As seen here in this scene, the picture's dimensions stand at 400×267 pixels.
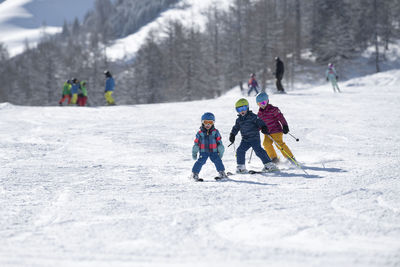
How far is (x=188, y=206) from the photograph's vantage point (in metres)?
3.93

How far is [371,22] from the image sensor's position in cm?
4056

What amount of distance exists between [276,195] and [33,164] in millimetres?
4627

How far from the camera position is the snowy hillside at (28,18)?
132 meters

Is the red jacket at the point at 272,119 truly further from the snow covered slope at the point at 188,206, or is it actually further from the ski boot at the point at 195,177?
the ski boot at the point at 195,177

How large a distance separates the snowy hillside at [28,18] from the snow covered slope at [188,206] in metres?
124

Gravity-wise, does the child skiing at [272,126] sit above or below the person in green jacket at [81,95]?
below

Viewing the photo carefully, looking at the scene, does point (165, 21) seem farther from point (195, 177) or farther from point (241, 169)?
point (195, 177)

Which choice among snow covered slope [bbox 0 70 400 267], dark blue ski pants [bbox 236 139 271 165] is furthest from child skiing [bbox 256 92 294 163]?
dark blue ski pants [bbox 236 139 271 165]

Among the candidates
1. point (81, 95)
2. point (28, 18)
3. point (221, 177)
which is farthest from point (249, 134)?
point (28, 18)

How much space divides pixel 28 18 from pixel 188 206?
7342 inches

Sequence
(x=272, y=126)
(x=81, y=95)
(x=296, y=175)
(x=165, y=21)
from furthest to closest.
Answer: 1. (x=165, y=21)
2. (x=81, y=95)
3. (x=272, y=126)
4. (x=296, y=175)

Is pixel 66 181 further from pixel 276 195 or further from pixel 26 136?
pixel 26 136

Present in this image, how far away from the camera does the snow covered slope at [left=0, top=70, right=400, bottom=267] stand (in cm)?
278

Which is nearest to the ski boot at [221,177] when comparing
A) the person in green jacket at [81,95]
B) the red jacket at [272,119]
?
the red jacket at [272,119]
